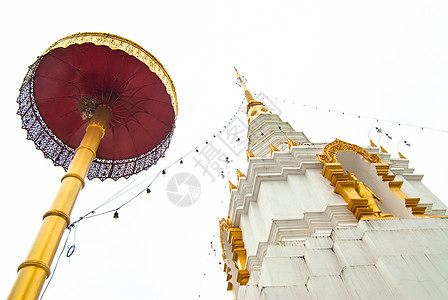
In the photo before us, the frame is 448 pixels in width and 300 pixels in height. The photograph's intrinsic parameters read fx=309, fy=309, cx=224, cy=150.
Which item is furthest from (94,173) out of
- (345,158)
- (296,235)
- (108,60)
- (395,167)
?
(395,167)

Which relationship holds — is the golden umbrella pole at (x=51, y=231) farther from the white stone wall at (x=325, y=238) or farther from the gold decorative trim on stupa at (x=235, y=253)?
the gold decorative trim on stupa at (x=235, y=253)

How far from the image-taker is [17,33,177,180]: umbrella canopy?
8.74m

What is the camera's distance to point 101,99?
28.6ft

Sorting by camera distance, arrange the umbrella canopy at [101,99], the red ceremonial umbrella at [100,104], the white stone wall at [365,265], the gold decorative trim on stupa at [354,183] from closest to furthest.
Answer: the white stone wall at [365,265] < the gold decorative trim on stupa at [354,183] < the red ceremonial umbrella at [100,104] < the umbrella canopy at [101,99]

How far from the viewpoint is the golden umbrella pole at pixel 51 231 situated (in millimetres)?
4320

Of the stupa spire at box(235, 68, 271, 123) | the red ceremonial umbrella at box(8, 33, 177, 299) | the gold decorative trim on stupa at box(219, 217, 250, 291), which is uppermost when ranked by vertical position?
the stupa spire at box(235, 68, 271, 123)

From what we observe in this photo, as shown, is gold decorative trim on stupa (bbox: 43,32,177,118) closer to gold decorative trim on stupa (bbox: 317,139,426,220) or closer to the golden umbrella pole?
the golden umbrella pole

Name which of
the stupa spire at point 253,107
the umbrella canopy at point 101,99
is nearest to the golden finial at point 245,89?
the stupa spire at point 253,107

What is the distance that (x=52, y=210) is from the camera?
5.41 meters

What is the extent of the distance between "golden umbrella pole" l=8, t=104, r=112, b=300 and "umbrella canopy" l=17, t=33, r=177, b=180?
7.21 feet

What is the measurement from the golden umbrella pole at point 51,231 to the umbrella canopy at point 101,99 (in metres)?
2.20

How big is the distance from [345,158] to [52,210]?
24.3 ft

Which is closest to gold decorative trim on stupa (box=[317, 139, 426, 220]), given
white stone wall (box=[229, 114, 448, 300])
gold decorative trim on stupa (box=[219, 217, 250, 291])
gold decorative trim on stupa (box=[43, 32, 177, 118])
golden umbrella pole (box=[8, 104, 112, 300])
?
white stone wall (box=[229, 114, 448, 300])

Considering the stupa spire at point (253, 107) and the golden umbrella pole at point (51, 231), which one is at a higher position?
the stupa spire at point (253, 107)
